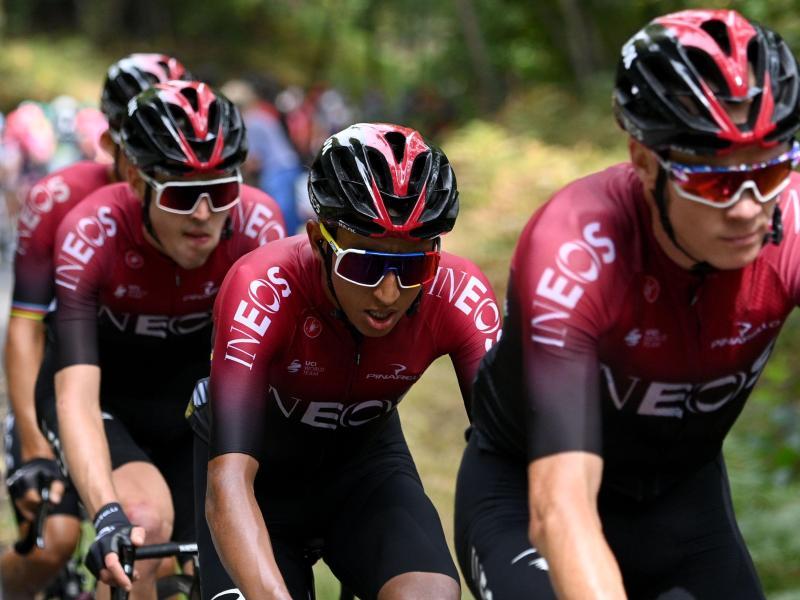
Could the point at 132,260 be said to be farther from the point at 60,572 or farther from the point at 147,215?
the point at 60,572

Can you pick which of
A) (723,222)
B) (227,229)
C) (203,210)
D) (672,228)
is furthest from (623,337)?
(227,229)

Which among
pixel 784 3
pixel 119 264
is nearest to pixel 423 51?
pixel 784 3

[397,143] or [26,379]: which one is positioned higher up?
[397,143]

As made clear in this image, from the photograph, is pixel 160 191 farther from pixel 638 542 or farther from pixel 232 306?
pixel 638 542

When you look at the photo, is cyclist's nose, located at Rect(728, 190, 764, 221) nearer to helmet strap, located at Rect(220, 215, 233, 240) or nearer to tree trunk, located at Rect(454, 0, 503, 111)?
helmet strap, located at Rect(220, 215, 233, 240)

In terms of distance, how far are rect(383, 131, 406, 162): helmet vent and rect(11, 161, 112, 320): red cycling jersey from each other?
2600 millimetres

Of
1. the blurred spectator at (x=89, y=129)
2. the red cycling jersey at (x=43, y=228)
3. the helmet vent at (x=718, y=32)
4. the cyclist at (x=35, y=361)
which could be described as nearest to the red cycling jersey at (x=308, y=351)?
the helmet vent at (x=718, y=32)

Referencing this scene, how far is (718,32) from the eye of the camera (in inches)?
119

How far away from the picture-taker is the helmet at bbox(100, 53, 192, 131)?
260 inches

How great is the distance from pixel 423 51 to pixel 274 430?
37256mm

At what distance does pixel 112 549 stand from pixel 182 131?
1.70 metres

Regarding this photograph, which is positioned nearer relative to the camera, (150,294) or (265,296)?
(265,296)

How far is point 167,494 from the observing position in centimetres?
525

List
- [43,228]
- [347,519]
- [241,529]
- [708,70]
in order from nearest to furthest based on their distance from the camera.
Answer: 1. [708,70]
2. [241,529]
3. [347,519]
4. [43,228]
